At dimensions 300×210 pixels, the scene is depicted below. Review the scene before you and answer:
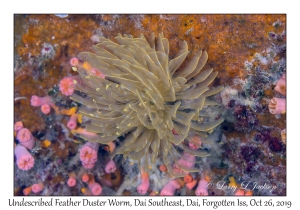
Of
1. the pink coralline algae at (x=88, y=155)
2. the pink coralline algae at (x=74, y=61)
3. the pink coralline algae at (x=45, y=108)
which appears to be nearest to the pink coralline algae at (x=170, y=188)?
the pink coralline algae at (x=88, y=155)

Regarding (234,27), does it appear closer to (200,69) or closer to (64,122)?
(200,69)

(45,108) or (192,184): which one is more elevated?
(45,108)

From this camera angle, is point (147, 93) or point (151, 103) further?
point (151, 103)

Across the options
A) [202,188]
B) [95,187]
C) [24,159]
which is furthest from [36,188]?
[202,188]

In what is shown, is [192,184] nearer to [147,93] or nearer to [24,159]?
[147,93]

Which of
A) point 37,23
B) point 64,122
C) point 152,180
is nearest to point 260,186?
point 152,180

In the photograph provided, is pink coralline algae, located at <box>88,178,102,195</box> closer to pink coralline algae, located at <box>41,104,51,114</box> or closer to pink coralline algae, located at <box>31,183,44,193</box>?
pink coralline algae, located at <box>31,183,44,193</box>

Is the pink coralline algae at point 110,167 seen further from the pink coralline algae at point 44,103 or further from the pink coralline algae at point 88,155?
the pink coralline algae at point 44,103
